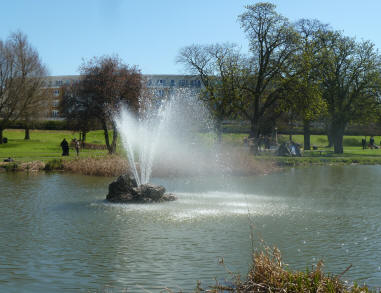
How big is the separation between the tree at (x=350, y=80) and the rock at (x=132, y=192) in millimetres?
39614

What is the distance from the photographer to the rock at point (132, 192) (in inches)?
779

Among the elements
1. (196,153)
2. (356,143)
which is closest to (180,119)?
(196,153)

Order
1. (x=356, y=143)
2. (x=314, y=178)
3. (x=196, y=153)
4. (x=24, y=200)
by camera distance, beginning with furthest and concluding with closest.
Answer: (x=356, y=143)
(x=196, y=153)
(x=314, y=178)
(x=24, y=200)

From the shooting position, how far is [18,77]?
63.2 meters

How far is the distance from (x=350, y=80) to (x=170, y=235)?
4763 centimetres

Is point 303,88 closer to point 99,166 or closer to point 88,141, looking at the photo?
point 99,166

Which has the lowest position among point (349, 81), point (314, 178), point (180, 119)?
point (314, 178)

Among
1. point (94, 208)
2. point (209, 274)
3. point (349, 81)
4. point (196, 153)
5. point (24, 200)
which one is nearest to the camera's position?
point (209, 274)

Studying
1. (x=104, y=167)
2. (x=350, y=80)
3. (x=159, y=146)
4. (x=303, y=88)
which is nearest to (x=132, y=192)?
(x=104, y=167)

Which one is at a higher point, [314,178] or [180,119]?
[180,119]

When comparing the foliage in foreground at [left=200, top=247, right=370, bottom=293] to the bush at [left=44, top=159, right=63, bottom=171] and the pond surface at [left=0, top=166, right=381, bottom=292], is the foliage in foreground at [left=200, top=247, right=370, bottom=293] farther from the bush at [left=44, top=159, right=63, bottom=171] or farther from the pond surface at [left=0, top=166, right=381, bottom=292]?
the bush at [left=44, top=159, right=63, bottom=171]

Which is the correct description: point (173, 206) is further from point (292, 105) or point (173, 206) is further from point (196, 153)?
point (292, 105)

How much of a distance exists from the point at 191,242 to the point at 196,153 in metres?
21.1

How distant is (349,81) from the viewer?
5691 cm
